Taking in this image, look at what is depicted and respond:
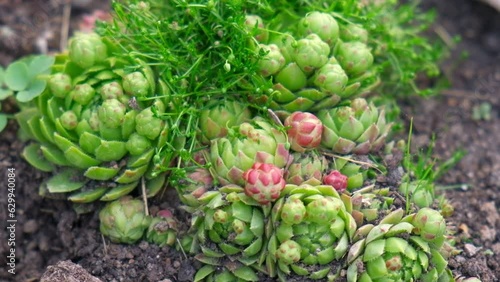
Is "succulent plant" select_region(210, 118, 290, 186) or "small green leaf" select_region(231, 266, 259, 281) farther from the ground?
"succulent plant" select_region(210, 118, 290, 186)

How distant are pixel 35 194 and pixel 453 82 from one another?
251 cm

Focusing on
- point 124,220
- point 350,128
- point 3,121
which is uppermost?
point 350,128

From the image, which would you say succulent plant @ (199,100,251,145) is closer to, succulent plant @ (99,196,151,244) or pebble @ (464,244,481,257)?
succulent plant @ (99,196,151,244)

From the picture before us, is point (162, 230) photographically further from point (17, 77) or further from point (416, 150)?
point (416, 150)

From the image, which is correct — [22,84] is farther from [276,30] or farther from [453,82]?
[453,82]

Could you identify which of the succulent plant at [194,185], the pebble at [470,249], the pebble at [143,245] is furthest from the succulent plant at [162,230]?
the pebble at [470,249]

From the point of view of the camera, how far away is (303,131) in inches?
104

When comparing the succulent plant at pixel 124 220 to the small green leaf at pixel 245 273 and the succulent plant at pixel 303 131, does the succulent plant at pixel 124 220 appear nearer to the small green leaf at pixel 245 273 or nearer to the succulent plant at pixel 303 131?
the small green leaf at pixel 245 273

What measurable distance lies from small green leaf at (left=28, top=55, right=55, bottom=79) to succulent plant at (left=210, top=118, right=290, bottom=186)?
0.97 meters

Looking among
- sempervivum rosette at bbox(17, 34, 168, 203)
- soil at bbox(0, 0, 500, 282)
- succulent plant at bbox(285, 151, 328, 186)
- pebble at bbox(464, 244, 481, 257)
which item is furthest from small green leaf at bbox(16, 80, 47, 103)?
pebble at bbox(464, 244, 481, 257)

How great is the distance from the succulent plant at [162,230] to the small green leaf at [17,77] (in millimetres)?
943

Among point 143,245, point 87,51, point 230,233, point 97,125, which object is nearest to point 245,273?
point 230,233

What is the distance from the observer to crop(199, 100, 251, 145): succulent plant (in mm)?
2732

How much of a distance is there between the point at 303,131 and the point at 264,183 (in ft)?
1.10
